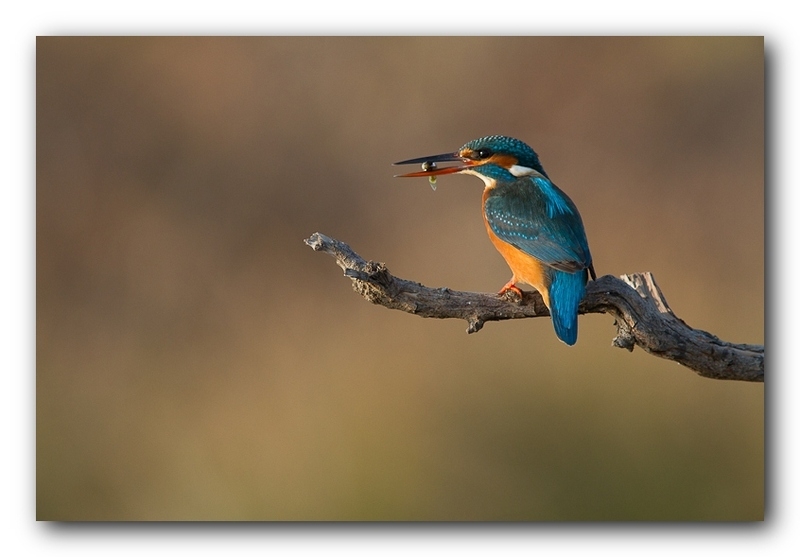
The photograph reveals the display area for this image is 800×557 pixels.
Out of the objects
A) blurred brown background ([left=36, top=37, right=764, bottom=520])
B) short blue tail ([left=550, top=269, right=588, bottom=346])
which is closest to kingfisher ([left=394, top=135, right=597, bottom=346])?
short blue tail ([left=550, top=269, right=588, bottom=346])

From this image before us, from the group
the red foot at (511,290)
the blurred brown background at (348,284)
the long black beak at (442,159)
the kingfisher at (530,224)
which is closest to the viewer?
the kingfisher at (530,224)

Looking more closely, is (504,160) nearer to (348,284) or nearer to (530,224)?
(530,224)

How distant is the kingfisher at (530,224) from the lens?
2.48 m

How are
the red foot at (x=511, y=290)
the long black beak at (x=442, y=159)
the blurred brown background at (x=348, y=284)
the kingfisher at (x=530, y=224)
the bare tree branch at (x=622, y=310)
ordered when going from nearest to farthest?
the bare tree branch at (x=622, y=310)
the kingfisher at (x=530, y=224)
the red foot at (x=511, y=290)
the long black beak at (x=442, y=159)
the blurred brown background at (x=348, y=284)

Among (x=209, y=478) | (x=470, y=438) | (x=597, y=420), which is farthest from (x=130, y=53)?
(x=597, y=420)

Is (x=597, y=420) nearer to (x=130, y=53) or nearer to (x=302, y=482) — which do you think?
(x=302, y=482)

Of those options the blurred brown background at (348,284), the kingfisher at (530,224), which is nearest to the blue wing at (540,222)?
the kingfisher at (530,224)

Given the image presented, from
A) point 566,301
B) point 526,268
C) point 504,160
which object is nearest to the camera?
point 566,301

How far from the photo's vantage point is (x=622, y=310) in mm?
2490

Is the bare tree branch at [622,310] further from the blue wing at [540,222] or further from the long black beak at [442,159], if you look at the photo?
the long black beak at [442,159]

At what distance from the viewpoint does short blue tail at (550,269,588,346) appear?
240cm

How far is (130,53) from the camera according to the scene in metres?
3.04

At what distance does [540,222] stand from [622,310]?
14.4 inches

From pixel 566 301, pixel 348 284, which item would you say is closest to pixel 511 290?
pixel 566 301
